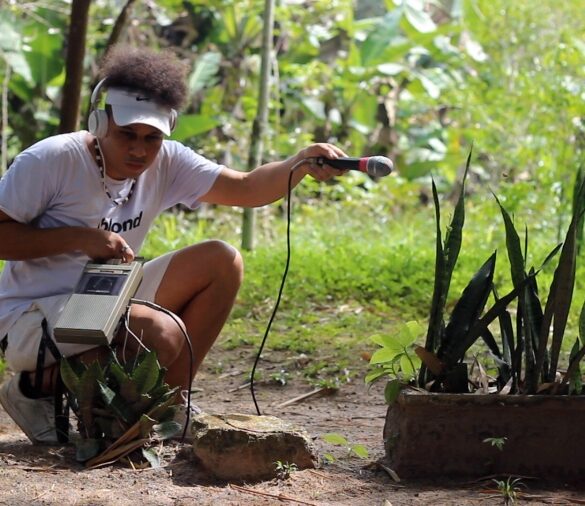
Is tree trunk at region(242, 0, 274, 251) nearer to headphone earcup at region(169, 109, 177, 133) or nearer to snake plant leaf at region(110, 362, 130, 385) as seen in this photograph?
headphone earcup at region(169, 109, 177, 133)

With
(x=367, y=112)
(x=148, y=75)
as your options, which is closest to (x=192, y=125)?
(x=367, y=112)

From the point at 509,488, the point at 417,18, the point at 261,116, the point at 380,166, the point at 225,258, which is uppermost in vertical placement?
the point at 417,18

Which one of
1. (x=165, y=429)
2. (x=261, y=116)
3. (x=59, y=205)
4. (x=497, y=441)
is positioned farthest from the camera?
(x=261, y=116)

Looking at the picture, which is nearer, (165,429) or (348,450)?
(165,429)

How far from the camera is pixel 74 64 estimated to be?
5523 mm

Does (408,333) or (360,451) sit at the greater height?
(408,333)

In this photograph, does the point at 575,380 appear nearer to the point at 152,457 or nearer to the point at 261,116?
the point at 152,457

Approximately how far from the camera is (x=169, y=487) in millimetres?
3039

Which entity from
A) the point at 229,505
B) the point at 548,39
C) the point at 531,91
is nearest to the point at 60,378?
the point at 229,505

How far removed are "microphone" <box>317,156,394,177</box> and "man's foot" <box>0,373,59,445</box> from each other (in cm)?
130

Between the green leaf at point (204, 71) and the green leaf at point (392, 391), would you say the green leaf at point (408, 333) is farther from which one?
the green leaf at point (204, 71)

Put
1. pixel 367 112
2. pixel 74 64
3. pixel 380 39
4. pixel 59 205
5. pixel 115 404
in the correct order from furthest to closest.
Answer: pixel 367 112 < pixel 380 39 < pixel 74 64 < pixel 59 205 < pixel 115 404

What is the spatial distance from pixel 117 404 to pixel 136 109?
1013mm

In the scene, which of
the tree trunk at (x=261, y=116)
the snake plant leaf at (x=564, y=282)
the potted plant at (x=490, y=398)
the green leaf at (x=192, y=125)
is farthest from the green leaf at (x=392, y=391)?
the green leaf at (x=192, y=125)
